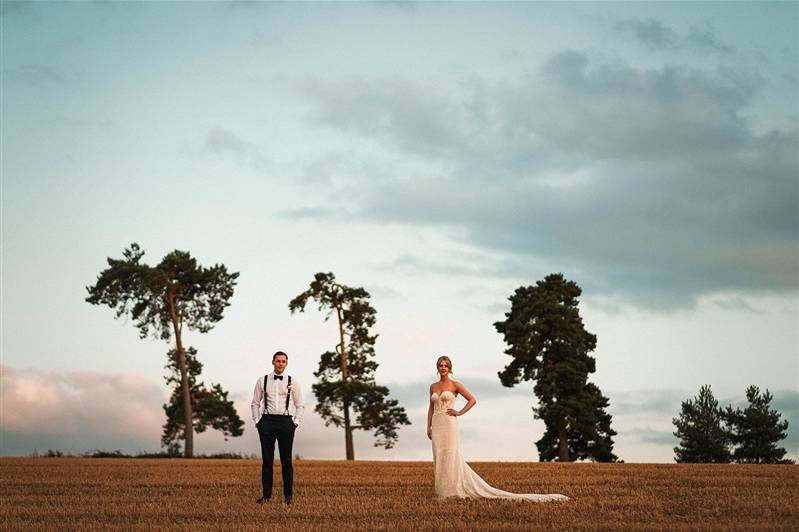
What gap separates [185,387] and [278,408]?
47439 mm

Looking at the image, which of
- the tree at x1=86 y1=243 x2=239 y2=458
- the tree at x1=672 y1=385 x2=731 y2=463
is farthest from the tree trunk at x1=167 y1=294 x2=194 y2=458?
the tree at x1=672 y1=385 x2=731 y2=463

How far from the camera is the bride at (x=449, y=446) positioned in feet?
58.4

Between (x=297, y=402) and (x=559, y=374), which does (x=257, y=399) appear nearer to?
(x=297, y=402)

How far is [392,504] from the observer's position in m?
16.8

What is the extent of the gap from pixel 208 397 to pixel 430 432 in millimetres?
48582

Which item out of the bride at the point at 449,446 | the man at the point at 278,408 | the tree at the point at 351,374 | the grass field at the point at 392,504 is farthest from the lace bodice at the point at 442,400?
the tree at the point at 351,374

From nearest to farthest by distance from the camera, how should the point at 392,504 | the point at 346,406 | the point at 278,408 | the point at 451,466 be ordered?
1. the point at 392,504
2. the point at 278,408
3. the point at 451,466
4. the point at 346,406

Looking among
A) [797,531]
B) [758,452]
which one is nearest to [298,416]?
[797,531]

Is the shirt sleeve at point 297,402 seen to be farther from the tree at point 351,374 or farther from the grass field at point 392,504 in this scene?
the tree at point 351,374

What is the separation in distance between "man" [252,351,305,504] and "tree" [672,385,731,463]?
181 feet

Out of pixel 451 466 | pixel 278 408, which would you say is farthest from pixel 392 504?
pixel 278 408

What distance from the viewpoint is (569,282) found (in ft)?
213

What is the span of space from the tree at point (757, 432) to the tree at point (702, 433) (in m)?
0.96

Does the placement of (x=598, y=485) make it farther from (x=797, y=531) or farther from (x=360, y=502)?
(x=797, y=531)
